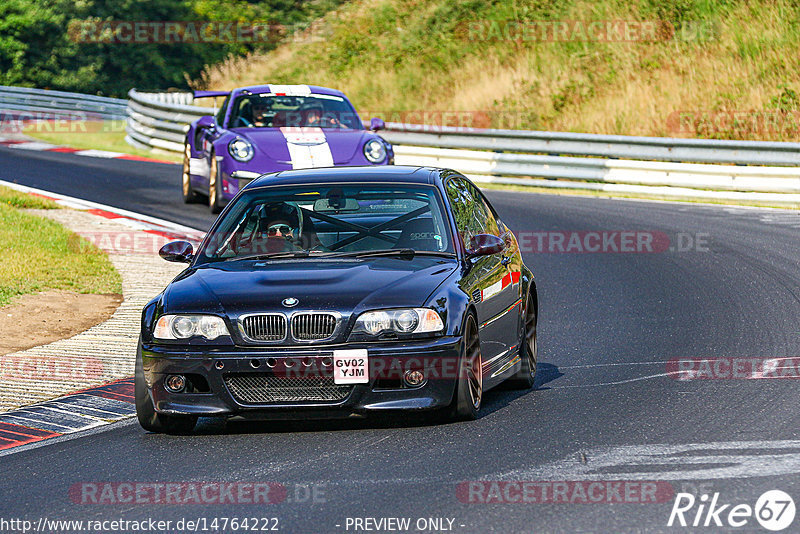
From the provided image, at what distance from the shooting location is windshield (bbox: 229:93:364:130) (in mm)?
17469

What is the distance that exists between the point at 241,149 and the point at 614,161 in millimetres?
8144

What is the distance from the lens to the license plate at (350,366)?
692 centimetres

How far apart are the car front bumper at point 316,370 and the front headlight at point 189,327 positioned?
8cm

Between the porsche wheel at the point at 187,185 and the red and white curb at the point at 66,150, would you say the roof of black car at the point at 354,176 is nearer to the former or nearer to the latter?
the porsche wheel at the point at 187,185

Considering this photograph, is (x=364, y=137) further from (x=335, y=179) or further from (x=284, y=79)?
(x=284, y=79)

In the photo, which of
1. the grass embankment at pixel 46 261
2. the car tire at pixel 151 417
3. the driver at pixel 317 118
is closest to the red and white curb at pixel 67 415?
the car tire at pixel 151 417

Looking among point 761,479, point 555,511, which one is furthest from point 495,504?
point 761,479

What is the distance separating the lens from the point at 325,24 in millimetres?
43250

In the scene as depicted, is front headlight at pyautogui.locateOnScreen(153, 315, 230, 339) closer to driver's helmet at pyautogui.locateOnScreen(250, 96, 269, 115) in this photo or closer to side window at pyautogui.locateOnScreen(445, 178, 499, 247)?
side window at pyautogui.locateOnScreen(445, 178, 499, 247)

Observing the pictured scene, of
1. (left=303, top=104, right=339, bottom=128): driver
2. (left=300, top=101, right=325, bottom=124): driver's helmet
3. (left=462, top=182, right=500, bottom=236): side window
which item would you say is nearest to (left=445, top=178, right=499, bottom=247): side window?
(left=462, top=182, right=500, bottom=236): side window

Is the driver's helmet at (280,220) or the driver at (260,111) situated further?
the driver at (260,111)

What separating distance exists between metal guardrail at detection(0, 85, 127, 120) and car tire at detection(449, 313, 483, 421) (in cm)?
3228

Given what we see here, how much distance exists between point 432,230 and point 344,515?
286cm

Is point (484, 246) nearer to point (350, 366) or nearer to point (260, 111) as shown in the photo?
point (350, 366)
